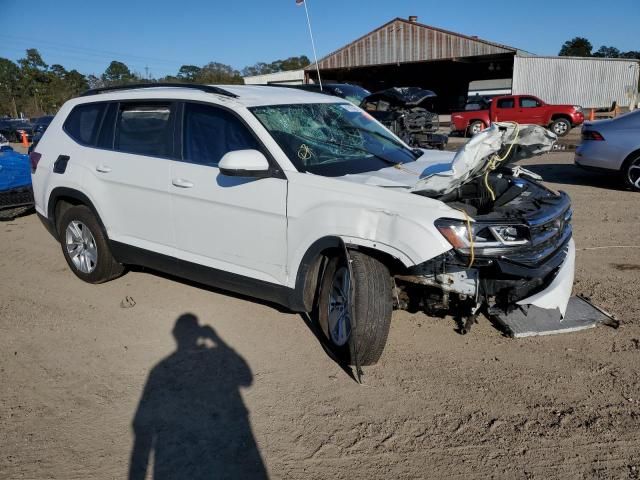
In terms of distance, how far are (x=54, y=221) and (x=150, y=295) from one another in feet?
4.45

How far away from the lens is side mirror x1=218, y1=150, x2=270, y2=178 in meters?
3.62

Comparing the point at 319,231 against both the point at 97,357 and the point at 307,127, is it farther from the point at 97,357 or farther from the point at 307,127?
the point at 97,357

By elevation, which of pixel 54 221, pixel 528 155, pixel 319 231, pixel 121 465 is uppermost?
pixel 528 155

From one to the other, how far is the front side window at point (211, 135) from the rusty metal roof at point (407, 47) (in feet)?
101

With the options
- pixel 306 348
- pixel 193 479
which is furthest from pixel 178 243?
pixel 193 479

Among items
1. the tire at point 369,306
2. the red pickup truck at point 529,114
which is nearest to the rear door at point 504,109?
the red pickup truck at point 529,114

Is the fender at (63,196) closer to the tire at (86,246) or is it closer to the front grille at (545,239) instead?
the tire at (86,246)

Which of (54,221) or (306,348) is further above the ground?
(54,221)

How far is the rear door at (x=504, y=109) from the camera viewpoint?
21.9m

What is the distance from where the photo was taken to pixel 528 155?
4.00 m

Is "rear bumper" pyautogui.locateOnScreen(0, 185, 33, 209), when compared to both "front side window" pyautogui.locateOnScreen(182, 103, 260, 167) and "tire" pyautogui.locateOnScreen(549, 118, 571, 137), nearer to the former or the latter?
"front side window" pyautogui.locateOnScreen(182, 103, 260, 167)

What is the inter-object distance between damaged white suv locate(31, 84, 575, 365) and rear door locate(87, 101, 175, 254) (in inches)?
0.5

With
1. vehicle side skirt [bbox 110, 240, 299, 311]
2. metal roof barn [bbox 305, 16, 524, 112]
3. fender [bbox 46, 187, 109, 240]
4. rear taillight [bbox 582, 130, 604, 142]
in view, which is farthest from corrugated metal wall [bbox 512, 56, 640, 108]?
vehicle side skirt [bbox 110, 240, 299, 311]

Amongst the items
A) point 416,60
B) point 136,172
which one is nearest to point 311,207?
point 136,172
